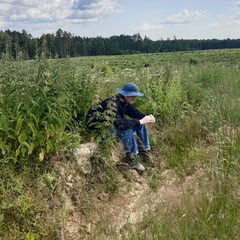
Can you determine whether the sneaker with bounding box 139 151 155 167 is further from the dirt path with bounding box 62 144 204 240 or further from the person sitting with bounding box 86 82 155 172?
the dirt path with bounding box 62 144 204 240

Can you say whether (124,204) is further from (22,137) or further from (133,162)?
(22,137)

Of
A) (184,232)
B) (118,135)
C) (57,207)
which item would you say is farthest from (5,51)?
(184,232)

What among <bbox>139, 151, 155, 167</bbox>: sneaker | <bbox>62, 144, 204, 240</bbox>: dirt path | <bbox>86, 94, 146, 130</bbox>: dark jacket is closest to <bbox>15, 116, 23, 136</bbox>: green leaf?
<bbox>62, 144, 204, 240</bbox>: dirt path

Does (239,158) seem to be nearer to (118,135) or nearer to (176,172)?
(176,172)

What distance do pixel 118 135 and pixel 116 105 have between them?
0.45 m

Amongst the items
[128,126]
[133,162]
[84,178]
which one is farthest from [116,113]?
[84,178]

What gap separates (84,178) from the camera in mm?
3992

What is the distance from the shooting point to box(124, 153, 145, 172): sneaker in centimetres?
454

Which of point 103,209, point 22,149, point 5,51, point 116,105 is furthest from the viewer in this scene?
point 116,105

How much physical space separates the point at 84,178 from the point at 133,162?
34.4 inches

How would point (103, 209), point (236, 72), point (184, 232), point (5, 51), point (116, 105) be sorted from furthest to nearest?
point (236, 72) < point (116, 105) < point (5, 51) < point (103, 209) < point (184, 232)

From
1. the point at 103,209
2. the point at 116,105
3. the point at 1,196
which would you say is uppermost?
the point at 116,105

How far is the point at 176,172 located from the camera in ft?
14.0

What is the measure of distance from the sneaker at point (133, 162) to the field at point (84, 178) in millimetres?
121
